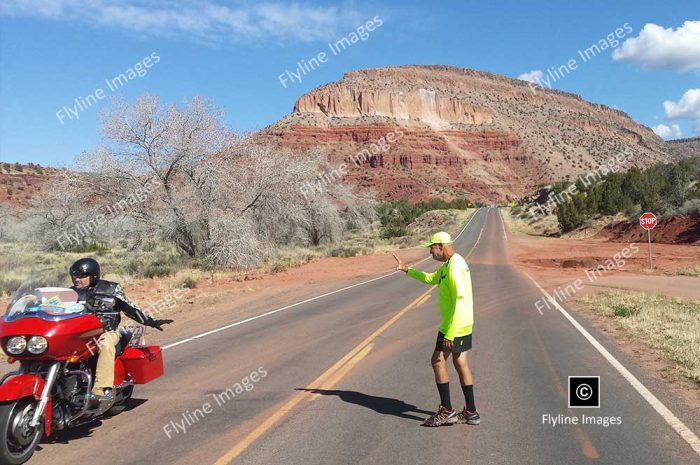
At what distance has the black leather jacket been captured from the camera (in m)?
5.76

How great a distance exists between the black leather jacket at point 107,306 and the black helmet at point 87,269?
0.09 m

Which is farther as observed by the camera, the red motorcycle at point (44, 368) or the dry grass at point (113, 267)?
the dry grass at point (113, 267)

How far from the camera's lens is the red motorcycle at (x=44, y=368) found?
15.4 feet

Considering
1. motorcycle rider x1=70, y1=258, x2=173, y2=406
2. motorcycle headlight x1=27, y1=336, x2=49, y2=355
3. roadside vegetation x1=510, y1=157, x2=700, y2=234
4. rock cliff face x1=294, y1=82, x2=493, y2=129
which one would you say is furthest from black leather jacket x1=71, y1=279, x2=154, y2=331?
rock cliff face x1=294, y1=82, x2=493, y2=129

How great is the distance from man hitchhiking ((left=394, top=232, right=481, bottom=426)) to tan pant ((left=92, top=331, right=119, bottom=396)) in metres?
3.23

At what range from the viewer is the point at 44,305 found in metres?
5.05

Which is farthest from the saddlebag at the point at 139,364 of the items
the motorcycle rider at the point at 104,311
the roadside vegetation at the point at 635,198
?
the roadside vegetation at the point at 635,198

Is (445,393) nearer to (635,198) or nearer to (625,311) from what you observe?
(625,311)

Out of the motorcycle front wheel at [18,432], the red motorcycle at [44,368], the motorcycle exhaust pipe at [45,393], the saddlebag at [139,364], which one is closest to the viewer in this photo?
the motorcycle front wheel at [18,432]

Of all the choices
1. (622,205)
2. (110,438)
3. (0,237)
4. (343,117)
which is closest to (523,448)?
(110,438)

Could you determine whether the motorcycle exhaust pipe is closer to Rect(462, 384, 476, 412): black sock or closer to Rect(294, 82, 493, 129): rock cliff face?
Rect(462, 384, 476, 412): black sock

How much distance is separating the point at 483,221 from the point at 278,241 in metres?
45.7

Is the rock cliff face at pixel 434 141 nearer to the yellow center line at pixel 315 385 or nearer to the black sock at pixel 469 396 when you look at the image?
the yellow center line at pixel 315 385

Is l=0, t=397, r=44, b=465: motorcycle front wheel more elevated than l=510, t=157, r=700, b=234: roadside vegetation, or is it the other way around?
l=510, t=157, r=700, b=234: roadside vegetation
